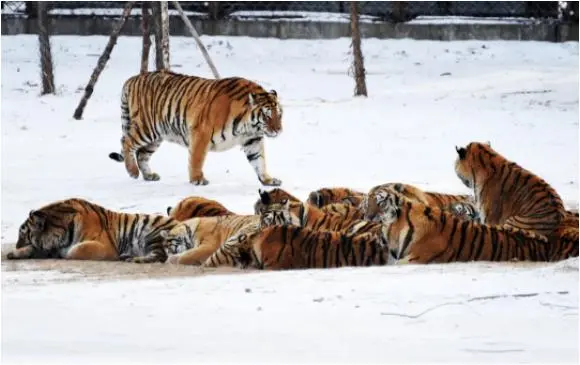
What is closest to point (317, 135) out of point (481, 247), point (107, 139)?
point (107, 139)

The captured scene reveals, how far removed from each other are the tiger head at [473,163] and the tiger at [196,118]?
3.92 metres

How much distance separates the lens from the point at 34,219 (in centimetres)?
992

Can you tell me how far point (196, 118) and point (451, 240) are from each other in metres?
5.84

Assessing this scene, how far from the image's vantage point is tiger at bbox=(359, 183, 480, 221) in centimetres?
988

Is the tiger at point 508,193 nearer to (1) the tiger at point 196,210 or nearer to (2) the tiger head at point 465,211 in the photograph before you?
(2) the tiger head at point 465,211

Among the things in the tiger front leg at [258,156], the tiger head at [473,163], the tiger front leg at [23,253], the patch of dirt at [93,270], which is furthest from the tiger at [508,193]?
the tiger front leg at [258,156]

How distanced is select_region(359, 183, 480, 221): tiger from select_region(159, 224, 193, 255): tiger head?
1.20 m

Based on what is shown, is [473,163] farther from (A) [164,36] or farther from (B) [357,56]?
(B) [357,56]

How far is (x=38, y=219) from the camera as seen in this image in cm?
992

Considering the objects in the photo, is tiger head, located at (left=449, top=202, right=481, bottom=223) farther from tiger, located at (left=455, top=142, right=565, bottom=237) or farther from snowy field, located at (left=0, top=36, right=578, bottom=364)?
snowy field, located at (left=0, top=36, right=578, bottom=364)

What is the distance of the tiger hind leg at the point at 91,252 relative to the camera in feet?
31.6

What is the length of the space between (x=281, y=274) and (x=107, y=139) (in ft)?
33.6

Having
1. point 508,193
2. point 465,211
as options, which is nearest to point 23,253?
point 465,211

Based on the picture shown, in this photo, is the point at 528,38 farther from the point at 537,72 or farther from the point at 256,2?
the point at 256,2
